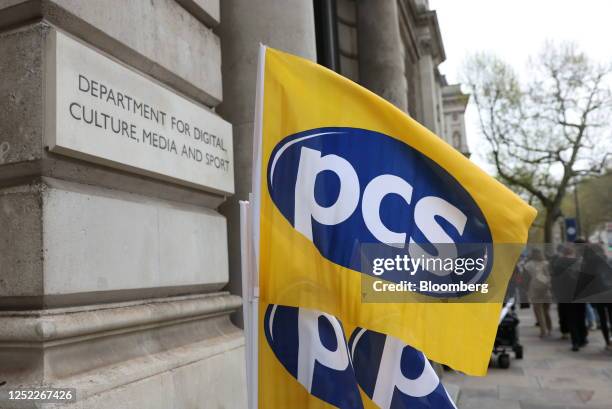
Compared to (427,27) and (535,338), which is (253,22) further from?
(535,338)

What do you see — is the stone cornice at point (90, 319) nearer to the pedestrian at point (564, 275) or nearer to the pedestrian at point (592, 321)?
the pedestrian at point (564, 275)

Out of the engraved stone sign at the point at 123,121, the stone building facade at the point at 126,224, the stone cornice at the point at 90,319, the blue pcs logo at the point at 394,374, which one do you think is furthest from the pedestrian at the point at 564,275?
the blue pcs logo at the point at 394,374

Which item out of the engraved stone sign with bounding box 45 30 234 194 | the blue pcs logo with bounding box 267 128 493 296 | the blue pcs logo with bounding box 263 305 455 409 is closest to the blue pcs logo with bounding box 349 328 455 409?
the blue pcs logo with bounding box 263 305 455 409

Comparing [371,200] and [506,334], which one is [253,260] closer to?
[371,200]

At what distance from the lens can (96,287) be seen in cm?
287

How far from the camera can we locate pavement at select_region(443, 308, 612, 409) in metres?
6.71

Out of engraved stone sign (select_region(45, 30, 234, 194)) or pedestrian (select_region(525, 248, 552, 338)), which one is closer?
engraved stone sign (select_region(45, 30, 234, 194))

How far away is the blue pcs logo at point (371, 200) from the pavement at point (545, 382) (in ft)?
16.5

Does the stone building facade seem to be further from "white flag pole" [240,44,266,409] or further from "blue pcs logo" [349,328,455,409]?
"blue pcs logo" [349,328,455,409]

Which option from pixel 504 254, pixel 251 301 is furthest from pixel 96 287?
pixel 504 254

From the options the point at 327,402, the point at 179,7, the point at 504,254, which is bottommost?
the point at 327,402

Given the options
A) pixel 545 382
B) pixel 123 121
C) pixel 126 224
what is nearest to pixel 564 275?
pixel 545 382

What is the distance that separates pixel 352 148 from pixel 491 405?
5.40 metres

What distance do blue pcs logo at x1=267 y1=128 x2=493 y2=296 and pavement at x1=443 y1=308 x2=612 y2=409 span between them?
5028 millimetres
